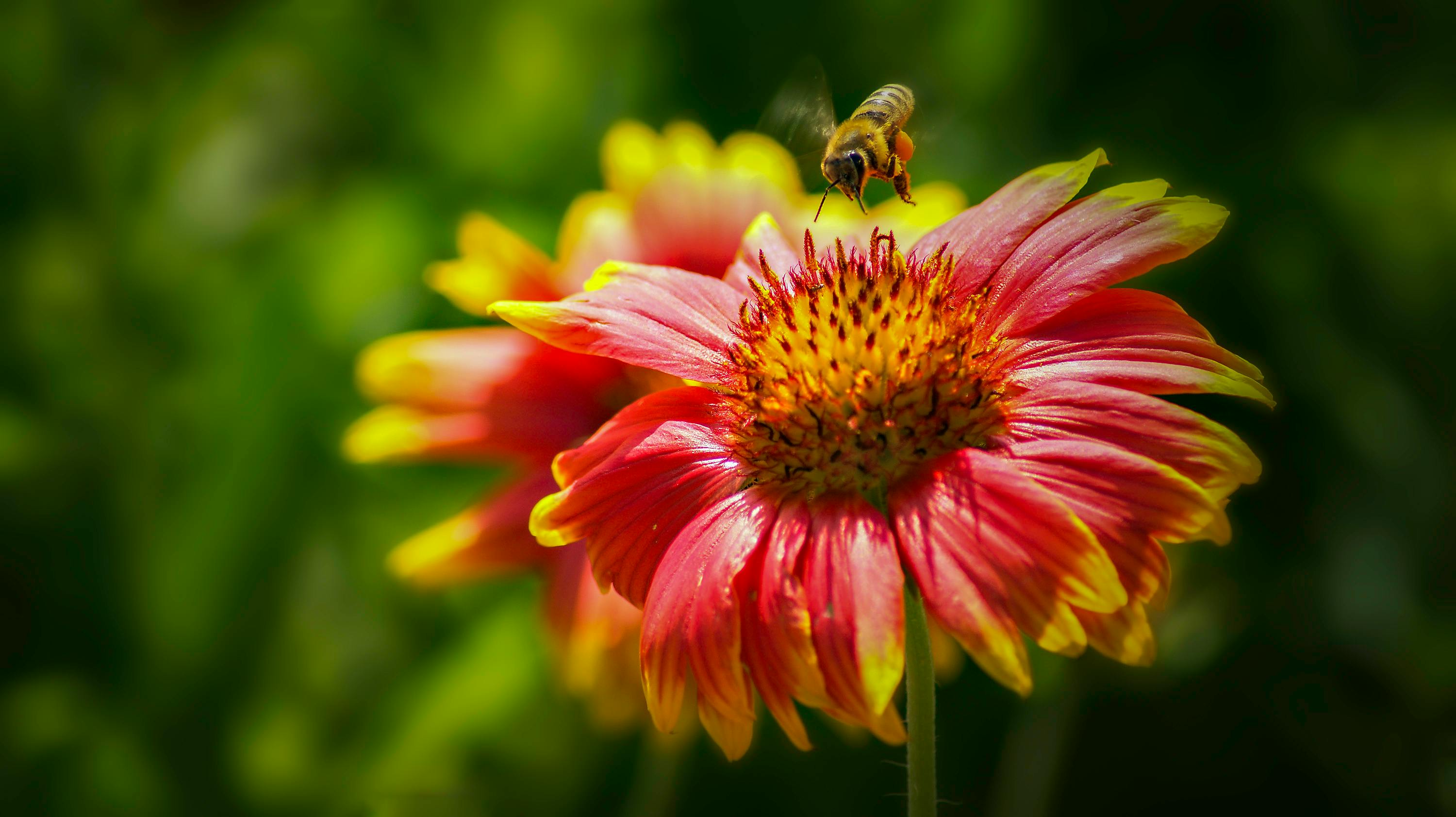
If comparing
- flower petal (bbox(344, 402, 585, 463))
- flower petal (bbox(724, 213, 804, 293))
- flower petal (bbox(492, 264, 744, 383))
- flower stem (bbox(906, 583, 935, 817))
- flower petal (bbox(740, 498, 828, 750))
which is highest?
flower petal (bbox(724, 213, 804, 293))

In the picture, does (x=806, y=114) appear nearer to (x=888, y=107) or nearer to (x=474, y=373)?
(x=888, y=107)

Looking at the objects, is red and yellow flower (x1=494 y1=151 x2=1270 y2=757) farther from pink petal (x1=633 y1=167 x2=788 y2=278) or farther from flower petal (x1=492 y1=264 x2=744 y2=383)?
pink petal (x1=633 y1=167 x2=788 y2=278)

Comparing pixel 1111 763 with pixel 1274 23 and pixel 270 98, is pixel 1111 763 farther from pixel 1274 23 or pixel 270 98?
pixel 270 98

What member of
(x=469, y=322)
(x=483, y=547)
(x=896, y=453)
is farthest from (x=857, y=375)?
(x=469, y=322)

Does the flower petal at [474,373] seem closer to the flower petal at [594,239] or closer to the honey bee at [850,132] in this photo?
the flower petal at [594,239]

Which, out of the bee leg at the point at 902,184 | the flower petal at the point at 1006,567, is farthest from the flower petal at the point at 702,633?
the bee leg at the point at 902,184

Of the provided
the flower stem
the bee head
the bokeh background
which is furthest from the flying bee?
the bokeh background
